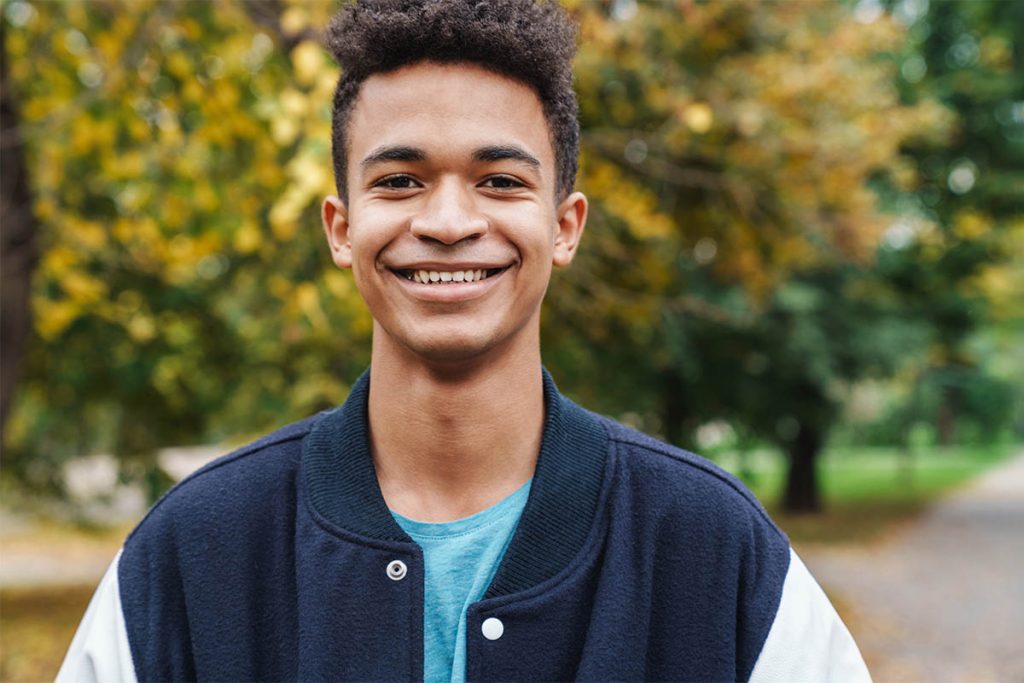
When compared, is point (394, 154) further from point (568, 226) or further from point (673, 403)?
point (673, 403)

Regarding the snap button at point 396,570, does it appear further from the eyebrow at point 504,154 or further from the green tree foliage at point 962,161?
the green tree foliage at point 962,161

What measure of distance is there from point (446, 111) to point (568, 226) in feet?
1.26

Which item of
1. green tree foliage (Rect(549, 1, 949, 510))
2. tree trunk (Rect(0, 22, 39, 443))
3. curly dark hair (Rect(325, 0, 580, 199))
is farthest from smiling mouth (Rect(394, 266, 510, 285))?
tree trunk (Rect(0, 22, 39, 443))

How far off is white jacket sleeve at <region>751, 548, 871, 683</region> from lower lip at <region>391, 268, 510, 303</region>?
2.41 ft

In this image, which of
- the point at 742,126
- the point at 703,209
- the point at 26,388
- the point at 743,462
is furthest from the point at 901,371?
the point at 26,388

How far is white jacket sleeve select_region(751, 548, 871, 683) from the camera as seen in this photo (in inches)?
70.0

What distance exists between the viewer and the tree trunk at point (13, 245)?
20.0 ft

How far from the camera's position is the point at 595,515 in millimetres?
1845

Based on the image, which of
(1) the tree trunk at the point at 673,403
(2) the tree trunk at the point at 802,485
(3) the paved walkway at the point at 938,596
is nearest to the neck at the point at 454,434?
(3) the paved walkway at the point at 938,596

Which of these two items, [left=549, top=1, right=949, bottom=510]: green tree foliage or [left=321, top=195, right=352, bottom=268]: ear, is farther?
[left=549, top=1, right=949, bottom=510]: green tree foliage

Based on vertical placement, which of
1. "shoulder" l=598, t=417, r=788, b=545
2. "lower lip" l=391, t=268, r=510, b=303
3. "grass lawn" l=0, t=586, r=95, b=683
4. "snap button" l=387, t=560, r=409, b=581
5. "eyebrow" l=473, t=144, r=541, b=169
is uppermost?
"eyebrow" l=473, t=144, r=541, b=169

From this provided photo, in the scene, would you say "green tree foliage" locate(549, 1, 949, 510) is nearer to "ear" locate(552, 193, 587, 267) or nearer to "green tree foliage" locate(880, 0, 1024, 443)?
"ear" locate(552, 193, 587, 267)

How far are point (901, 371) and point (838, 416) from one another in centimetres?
138

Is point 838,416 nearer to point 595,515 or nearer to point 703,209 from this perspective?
point 703,209
